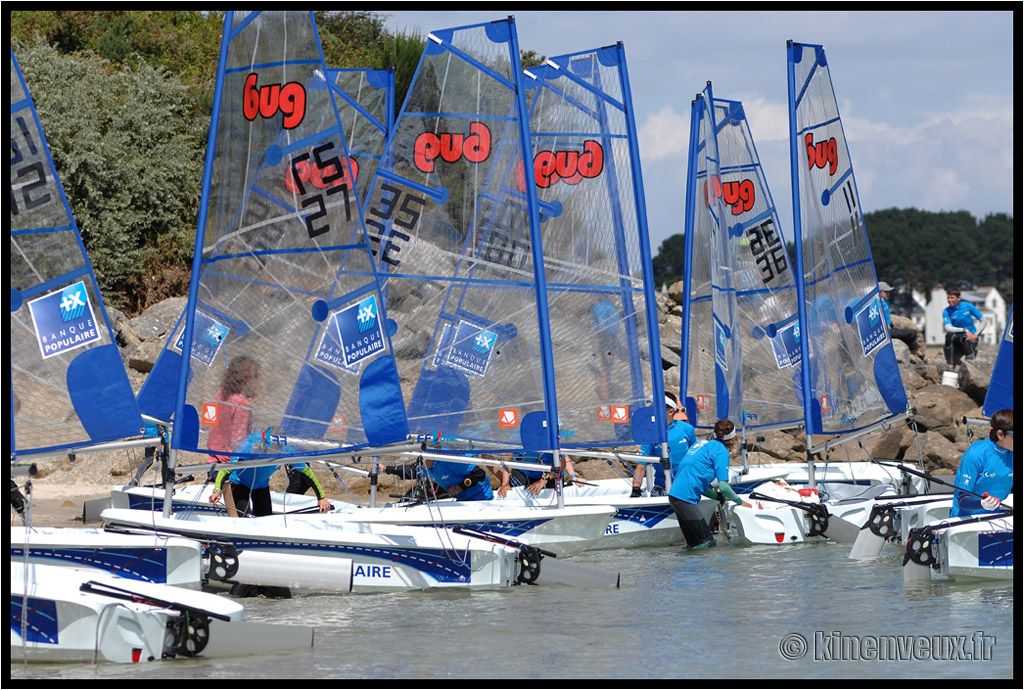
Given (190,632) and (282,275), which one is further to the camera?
(282,275)

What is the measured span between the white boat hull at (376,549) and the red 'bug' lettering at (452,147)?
479 centimetres

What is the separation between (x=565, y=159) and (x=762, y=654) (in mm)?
7584

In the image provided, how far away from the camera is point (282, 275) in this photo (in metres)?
10.8

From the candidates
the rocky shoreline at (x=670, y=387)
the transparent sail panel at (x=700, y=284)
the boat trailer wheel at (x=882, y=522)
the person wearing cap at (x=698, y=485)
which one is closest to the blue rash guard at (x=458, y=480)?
the person wearing cap at (x=698, y=485)

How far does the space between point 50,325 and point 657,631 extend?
4.88 m

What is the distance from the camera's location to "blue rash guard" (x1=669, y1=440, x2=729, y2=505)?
1277 centimetres

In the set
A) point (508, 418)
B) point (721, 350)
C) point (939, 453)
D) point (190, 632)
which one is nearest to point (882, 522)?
point (508, 418)

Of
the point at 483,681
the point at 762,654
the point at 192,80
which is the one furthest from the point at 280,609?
the point at 192,80

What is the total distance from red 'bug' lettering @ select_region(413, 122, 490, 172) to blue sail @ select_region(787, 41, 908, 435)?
4327 mm

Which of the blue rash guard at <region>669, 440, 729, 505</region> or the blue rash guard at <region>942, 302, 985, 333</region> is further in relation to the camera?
the blue rash guard at <region>942, 302, 985, 333</region>

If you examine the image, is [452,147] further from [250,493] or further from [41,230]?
[41,230]

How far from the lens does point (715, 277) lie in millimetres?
17219

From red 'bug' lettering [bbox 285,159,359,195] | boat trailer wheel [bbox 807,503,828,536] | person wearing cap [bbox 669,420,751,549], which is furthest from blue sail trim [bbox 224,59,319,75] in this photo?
boat trailer wheel [bbox 807,503,828,536]

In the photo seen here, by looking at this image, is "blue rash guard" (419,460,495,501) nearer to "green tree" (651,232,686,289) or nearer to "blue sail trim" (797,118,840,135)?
"blue sail trim" (797,118,840,135)
